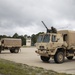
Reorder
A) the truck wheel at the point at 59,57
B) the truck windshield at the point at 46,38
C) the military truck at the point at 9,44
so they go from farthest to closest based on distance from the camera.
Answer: the military truck at the point at 9,44 → the truck windshield at the point at 46,38 → the truck wheel at the point at 59,57

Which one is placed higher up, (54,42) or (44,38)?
(44,38)

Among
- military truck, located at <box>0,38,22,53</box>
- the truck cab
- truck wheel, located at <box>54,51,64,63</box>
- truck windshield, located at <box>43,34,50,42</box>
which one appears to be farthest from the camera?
military truck, located at <box>0,38,22,53</box>

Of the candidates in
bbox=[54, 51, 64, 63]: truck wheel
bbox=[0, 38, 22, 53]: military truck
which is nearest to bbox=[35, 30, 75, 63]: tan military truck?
bbox=[54, 51, 64, 63]: truck wheel

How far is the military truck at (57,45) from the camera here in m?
21.0

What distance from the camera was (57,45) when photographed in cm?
2117

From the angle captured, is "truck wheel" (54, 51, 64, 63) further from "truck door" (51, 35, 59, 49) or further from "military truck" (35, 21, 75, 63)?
"truck door" (51, 35, 59, 49)

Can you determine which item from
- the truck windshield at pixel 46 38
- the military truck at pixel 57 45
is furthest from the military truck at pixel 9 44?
the truck windshield at pixel 46 38

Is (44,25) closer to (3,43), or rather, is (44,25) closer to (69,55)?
(69,55)

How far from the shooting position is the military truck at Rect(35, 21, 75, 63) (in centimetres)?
2102

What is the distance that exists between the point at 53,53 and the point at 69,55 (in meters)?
2.19

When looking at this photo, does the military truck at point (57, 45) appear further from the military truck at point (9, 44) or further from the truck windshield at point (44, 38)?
the military truck at point (9, 44)

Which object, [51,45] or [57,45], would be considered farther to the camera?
[57,45]

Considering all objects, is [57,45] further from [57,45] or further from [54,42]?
[54,42]

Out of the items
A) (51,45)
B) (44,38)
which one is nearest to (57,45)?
(51,45)
